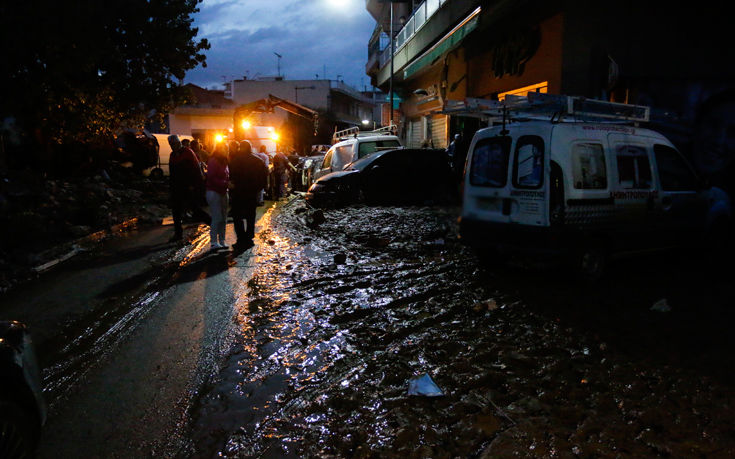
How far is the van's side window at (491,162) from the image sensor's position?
20.9 feet

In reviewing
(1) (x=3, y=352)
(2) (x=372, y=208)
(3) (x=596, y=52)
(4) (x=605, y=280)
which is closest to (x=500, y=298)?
(4) (x=605, y=280)

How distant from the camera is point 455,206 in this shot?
1320cm


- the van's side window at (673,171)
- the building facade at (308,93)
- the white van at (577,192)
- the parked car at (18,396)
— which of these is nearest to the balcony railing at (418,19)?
the van's side window at (673,171)

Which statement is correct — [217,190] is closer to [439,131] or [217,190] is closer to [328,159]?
[328,159]

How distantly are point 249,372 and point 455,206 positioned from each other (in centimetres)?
996

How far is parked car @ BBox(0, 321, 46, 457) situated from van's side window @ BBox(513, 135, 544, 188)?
512cm

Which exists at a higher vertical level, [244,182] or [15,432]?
[244,182]

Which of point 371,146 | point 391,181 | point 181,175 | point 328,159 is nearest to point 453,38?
point 371,146

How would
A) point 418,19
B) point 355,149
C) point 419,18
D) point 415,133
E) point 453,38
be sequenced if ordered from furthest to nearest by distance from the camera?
1. point 415,133
2. point 418,19
3. point 419,18
4. point 355,149
5. point 453,38

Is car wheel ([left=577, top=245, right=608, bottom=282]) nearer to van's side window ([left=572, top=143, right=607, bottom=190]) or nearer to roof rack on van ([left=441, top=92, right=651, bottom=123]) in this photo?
van's side window ([left=572, top=143, right=607, bottom=190])

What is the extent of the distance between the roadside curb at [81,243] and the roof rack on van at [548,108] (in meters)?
6.42

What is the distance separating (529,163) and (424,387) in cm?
342

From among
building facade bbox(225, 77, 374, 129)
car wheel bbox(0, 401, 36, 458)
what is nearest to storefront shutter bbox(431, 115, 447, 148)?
car wheel bbox(0, 401, 36, 458)

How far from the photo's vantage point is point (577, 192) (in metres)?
5.84
